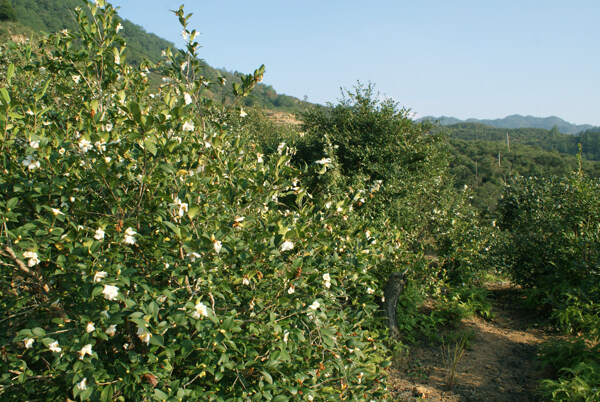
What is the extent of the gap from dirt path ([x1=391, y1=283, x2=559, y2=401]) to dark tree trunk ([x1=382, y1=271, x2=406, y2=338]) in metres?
0.41

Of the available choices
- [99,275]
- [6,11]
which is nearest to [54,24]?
[6,11]

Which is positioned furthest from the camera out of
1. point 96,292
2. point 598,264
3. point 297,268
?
point 598,264

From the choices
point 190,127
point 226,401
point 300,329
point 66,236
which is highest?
point 190,127

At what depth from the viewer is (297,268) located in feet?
6.90

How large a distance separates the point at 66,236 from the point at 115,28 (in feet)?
5.08

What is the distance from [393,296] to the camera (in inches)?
220

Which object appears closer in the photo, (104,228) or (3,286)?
(104,228)

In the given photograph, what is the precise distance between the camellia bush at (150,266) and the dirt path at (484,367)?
246cm

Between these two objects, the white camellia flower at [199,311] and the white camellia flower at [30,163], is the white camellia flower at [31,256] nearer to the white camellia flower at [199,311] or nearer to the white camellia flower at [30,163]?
the white camellia flower at [30,163]

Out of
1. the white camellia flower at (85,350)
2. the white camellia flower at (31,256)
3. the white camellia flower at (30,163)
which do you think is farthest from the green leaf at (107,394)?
the white camellia flower at (30,163)

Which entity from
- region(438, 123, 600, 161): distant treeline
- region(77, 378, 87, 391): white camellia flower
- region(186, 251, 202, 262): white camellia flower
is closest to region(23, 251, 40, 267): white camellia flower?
region(77, 378, 87, 391): white camellia flower

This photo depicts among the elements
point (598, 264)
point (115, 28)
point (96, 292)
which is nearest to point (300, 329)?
point (96, 292)

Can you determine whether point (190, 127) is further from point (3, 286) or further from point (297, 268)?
point (3, 286)

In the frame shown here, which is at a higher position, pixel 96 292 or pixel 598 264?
pixel 96 292
